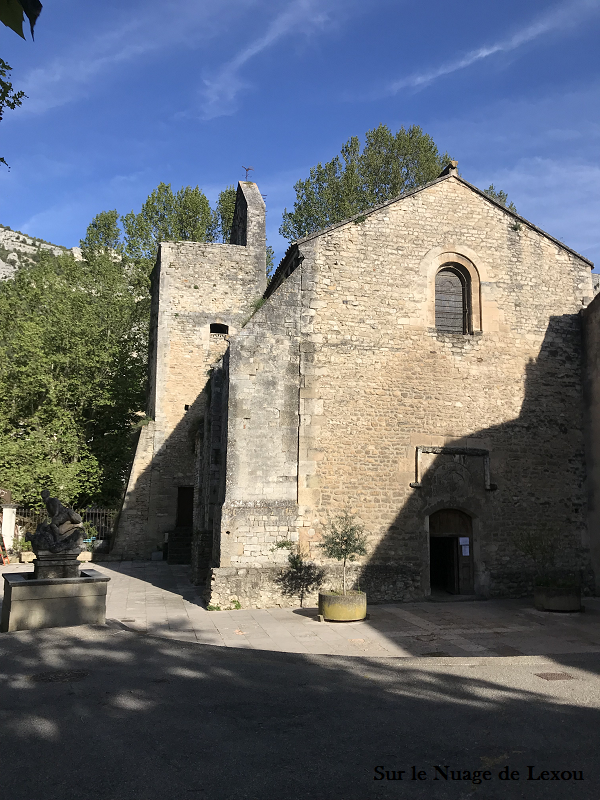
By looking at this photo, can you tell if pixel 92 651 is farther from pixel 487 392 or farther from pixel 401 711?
pixel 487 392

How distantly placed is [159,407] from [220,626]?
38.3ft

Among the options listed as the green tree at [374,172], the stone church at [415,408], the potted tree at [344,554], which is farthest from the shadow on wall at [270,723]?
the green tree at [374,172]

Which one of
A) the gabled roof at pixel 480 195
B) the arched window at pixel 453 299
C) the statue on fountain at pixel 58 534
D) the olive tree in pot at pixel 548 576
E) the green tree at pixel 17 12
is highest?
the gabled roof at pixel 480 195

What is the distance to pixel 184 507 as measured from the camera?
66.8 feet

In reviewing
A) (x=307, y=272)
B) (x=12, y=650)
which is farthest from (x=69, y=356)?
(x=12, y=650)

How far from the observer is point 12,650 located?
7.58 m

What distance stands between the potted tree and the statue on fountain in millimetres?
4249

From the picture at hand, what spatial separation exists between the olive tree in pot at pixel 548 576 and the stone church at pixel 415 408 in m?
0.18

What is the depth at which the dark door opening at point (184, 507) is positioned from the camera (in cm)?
2022

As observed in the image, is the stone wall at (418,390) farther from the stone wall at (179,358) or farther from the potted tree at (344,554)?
the stone wall at (179,358)

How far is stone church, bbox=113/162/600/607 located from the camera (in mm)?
11953

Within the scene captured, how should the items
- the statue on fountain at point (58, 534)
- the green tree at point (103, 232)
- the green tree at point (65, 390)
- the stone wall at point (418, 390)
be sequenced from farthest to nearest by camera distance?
the green tree at point (103, 232), the green tree at point (65, 390), the stone wall at point (418, 390), the statue on fountain at point (58, 534)

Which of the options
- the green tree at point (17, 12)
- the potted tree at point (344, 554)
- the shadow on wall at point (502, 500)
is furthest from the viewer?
the shadow on wall at point (502, 500)

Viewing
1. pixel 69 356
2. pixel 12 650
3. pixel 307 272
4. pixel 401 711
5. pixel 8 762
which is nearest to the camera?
pixel 8 762
